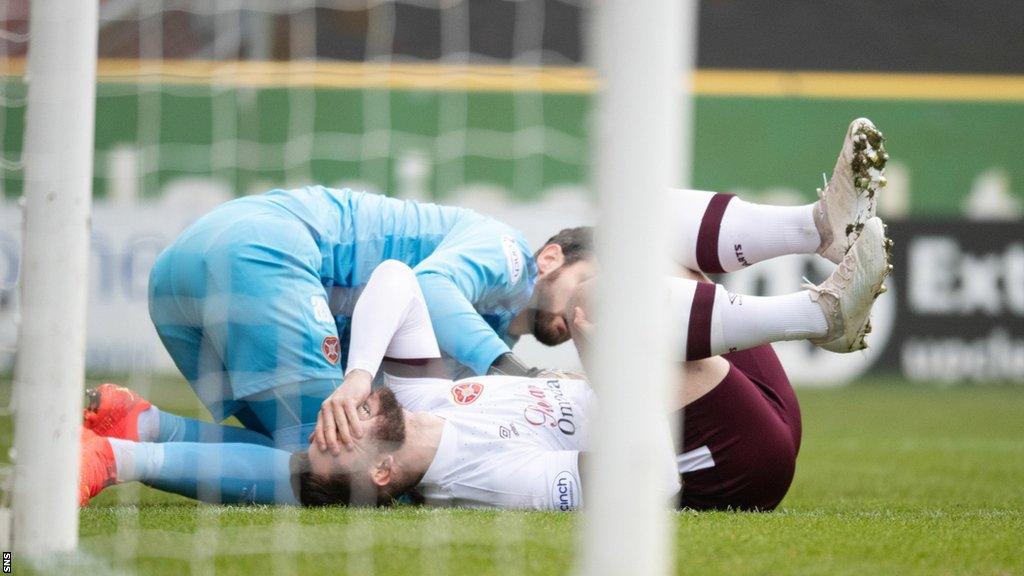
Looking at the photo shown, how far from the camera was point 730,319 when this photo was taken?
115 inches

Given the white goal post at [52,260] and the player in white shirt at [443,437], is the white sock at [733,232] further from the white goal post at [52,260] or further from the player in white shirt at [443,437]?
the white goal post at [52,260]

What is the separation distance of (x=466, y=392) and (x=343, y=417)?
1.46ft

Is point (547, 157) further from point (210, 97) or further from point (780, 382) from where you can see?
point (780, 382)

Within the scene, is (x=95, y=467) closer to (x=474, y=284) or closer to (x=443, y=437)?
(x=443, y=437)

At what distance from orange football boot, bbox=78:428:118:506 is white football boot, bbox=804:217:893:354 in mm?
1724

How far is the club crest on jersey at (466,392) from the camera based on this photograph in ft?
10.9

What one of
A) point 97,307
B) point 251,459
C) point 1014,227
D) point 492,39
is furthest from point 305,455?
point 1014,227

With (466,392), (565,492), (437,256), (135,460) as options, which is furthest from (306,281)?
(565,492)

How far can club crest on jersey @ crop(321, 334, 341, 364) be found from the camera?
135 inches

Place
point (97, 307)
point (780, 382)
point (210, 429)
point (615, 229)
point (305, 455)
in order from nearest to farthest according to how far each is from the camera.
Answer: point (615, 229), point (305, 455), point (780, 382), point (210, 429), point (97, 307)

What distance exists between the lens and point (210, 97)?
8.05m

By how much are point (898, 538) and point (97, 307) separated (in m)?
5.91

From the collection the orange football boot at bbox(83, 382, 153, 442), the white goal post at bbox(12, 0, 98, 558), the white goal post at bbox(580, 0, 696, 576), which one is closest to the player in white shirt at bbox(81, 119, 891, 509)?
the orange football boot at bbox(83, 382, 153, 442)

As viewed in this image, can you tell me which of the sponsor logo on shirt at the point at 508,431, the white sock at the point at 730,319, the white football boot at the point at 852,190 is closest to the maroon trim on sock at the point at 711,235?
the white football boot at the point at 852,190
